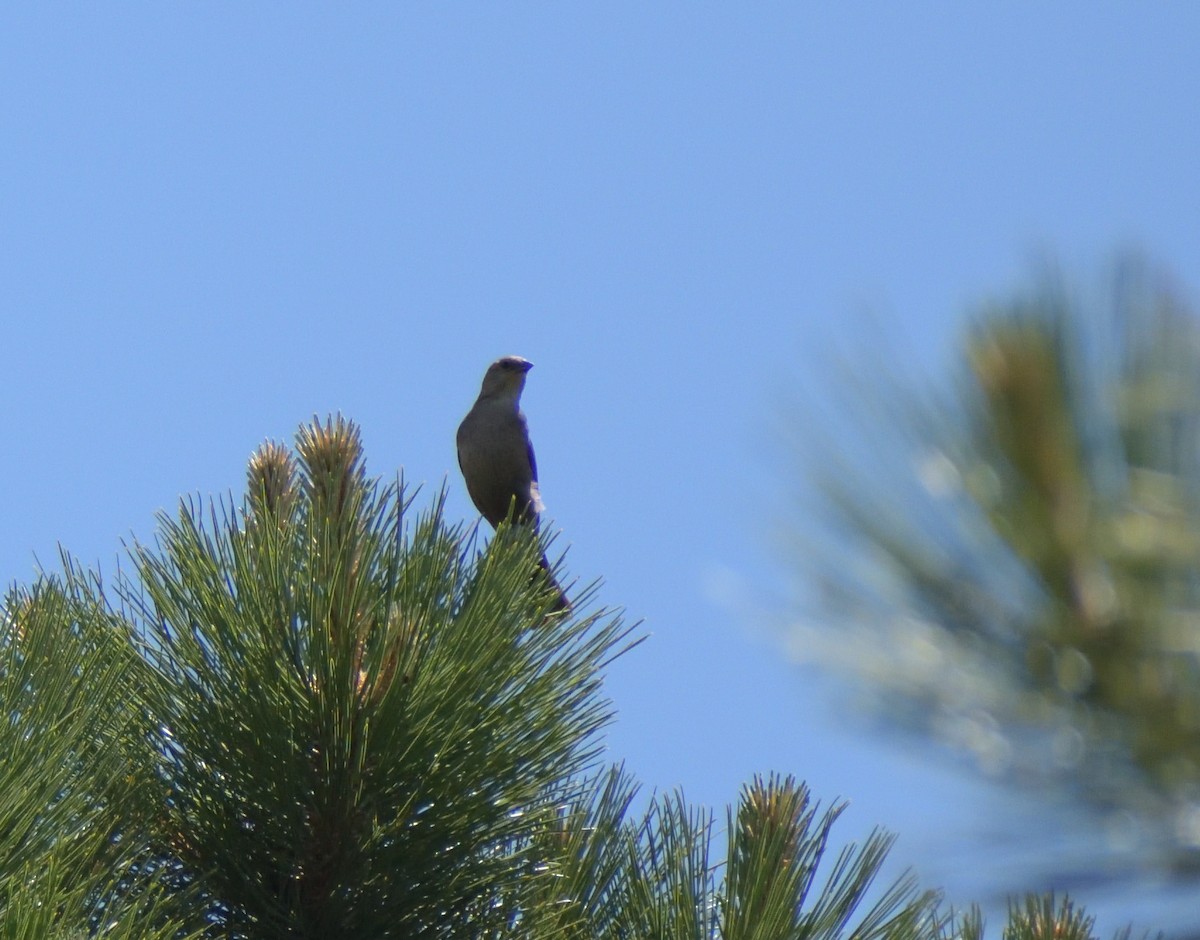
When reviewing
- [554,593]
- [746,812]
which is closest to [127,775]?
[554,593]

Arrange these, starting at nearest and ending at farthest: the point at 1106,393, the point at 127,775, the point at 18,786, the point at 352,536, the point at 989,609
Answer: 1. the point at 1106,393
2. the point at 989,609
3. the point at 18,786
4. the point at 127,775
5. the point at 352,536

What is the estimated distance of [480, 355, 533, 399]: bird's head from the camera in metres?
9.66

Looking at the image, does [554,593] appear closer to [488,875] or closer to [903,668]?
[488,875]

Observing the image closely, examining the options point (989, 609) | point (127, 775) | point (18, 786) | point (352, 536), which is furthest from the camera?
point (352, 536)

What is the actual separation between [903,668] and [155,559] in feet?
7.92

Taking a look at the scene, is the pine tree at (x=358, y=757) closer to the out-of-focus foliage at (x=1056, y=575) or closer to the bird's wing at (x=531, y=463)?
the out-of-focus foliage at (x=1056, y=575)

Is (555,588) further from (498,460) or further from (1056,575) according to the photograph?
(498,460)

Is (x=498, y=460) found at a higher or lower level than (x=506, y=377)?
lower

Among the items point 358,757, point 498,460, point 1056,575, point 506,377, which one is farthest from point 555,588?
point 506,377

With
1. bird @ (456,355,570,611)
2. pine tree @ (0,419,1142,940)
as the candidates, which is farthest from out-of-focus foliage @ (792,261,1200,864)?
bird @ (456,355,570,611)

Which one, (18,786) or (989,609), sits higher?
(18,786)

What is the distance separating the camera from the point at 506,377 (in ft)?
31.7

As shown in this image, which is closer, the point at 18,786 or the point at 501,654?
the point at 18,786

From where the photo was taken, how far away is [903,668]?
108 cm
